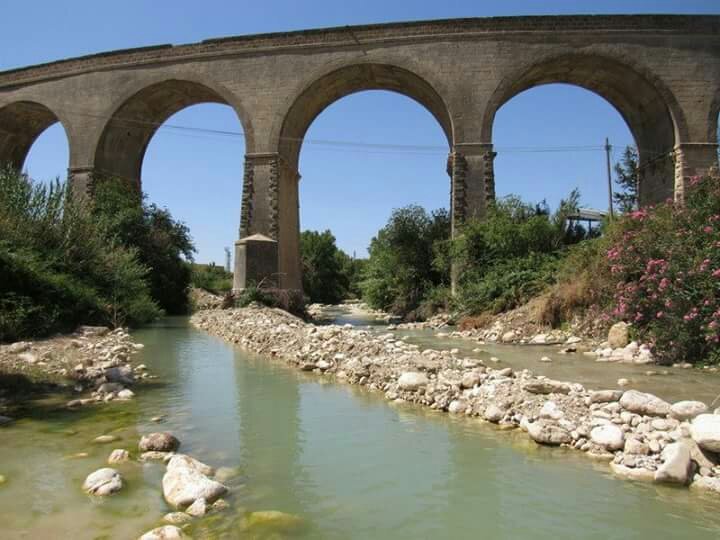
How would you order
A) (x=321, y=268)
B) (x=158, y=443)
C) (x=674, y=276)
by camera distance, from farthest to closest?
(x=321, y=268) < (x=674, y=276) < (x=158, y=443)

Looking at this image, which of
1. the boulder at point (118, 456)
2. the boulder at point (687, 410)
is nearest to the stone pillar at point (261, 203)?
the boulder at point (118, 456)

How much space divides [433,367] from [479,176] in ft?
34.9

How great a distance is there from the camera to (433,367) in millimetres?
5539

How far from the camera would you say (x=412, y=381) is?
5031mm

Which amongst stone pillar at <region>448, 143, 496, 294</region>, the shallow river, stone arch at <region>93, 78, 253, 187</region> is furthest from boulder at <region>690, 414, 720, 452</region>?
stone arch at <region>93, 78, 253, 187</region>

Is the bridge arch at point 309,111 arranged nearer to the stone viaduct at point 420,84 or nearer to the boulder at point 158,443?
the stone viaduct at point 420,84

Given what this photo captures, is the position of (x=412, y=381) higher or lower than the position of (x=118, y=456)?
higher

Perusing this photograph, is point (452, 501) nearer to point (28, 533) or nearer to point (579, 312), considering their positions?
point (28, 533)

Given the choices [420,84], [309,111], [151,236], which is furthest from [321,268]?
[420,84]

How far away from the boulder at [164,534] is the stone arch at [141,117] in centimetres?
1507

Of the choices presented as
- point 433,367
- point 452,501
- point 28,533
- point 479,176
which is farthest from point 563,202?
point 28,533

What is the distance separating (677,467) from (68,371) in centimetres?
566

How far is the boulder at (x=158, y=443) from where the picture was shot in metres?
3.38

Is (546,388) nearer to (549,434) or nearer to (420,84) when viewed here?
(549,434)
